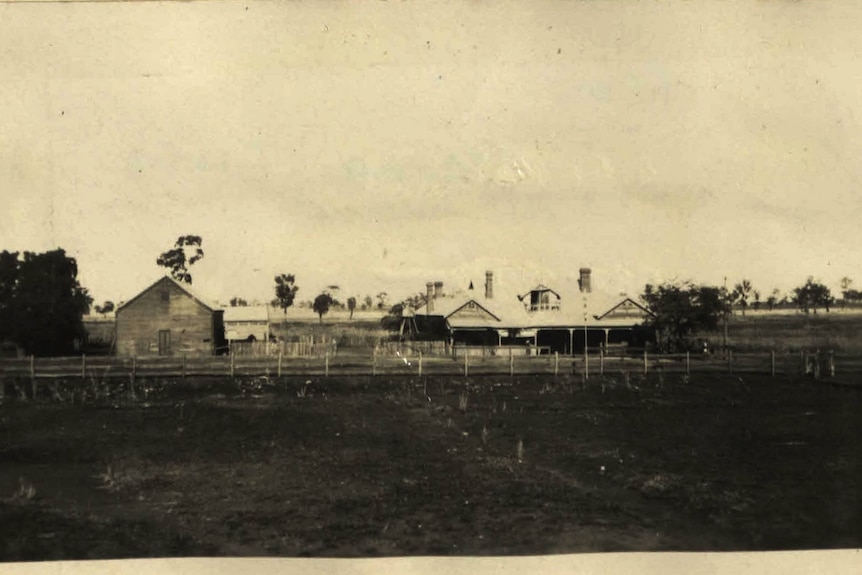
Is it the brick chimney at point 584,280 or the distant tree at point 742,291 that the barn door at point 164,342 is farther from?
the distant tree at point 742,291

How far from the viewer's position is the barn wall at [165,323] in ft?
Result: 91.7

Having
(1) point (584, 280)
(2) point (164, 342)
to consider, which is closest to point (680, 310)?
(1) point (584, 280)

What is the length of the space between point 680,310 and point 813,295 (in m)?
8.10

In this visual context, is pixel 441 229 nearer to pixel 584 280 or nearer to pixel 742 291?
pixel 584 280

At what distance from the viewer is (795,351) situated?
71.6ft

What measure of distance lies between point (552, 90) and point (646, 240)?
8.76ft

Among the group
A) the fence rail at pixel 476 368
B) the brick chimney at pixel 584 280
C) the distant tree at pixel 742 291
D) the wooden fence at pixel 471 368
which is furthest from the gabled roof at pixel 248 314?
the distant tree at pixel 742 291

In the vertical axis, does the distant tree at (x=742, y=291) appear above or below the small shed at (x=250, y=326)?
above

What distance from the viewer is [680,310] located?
61.8ft

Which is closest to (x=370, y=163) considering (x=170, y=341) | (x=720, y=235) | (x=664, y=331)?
(x=720, y=235)

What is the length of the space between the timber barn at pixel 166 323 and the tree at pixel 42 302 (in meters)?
2.31

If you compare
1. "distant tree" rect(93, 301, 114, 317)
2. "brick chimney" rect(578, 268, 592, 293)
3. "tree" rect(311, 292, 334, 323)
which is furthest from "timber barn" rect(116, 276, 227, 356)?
"brick chimney" rect(578, 268, 592, 293)

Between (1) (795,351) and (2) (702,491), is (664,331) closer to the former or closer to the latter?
(1) (795,351)

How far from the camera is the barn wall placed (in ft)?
91.7
